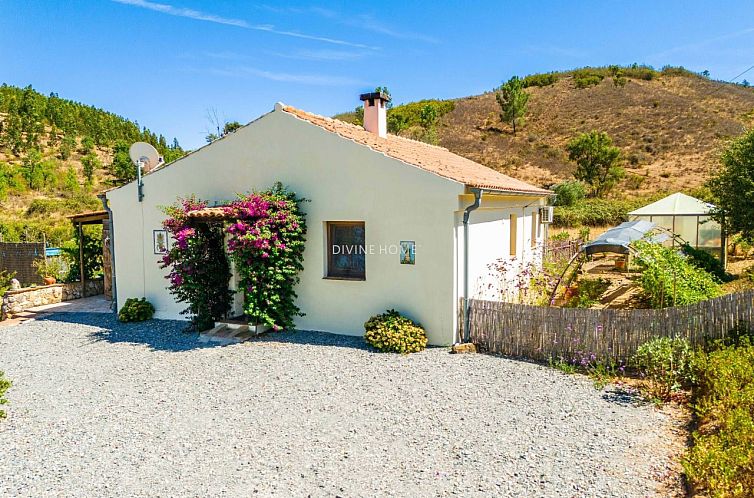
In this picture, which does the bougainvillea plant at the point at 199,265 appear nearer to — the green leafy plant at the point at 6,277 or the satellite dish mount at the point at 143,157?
the satellite dish mount at the point at 143,157

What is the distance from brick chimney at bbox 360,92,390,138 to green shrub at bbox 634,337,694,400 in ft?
32.6

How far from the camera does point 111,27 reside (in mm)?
15758

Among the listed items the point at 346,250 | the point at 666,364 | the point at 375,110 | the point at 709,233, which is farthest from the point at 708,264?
the point at 346,250

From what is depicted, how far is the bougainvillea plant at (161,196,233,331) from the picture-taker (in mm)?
11289

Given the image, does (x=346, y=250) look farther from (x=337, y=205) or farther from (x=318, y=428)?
(x=318, y=428)

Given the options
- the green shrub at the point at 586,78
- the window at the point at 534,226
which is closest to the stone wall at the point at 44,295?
the window at the point at 534,226

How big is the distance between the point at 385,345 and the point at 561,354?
3.53 m

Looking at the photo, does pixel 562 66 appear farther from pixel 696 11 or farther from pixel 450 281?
pixel 450 281

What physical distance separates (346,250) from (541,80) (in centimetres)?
8308

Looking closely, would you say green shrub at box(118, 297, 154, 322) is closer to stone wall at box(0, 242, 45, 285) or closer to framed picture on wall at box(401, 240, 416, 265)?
stone wall at box(0, 242, 45, 285)

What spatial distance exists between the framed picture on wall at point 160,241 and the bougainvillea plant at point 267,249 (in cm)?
328

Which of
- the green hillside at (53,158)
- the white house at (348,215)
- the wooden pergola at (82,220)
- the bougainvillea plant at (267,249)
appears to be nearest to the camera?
the white house at (348,215)

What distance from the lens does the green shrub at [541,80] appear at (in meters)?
81.2

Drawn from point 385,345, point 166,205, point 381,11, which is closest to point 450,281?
point 385,345
